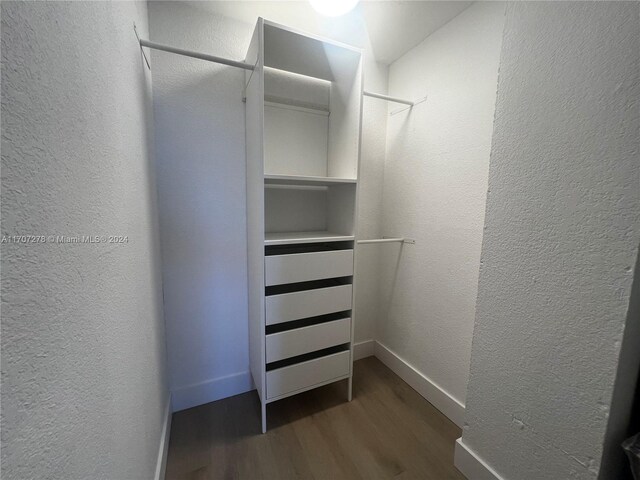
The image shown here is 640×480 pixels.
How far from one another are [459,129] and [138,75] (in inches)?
59.3

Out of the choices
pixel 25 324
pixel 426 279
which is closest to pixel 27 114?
pixel 25 324

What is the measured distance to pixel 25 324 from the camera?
1.08 ft

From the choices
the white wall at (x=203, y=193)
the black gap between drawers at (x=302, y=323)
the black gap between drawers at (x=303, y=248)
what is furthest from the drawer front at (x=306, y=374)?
the black gap between drawers at (x=303, y=248)

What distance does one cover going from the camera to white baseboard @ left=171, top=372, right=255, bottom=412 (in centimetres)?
147

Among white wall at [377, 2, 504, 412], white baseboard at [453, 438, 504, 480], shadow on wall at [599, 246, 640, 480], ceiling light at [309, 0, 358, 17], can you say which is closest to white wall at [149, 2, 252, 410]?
ceiling light at [309, 0, 358, 17]

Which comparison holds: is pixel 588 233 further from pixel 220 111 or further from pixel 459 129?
pixel 220 111

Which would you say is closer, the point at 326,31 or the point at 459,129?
the point at 459,129

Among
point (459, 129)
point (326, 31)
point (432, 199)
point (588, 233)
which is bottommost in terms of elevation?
point (588, 233)

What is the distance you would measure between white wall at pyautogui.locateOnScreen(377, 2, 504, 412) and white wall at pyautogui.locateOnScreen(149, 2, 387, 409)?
1.85 feet

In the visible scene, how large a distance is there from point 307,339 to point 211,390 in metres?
0.73

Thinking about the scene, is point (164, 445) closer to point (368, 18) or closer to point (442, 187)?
point (442, 187)

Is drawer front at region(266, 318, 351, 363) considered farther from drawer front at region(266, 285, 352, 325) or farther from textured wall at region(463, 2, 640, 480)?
textured wall at region(463, 2, 640, 480)

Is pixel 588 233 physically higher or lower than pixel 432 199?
lower

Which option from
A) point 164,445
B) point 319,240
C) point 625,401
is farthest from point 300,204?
point 625,401
